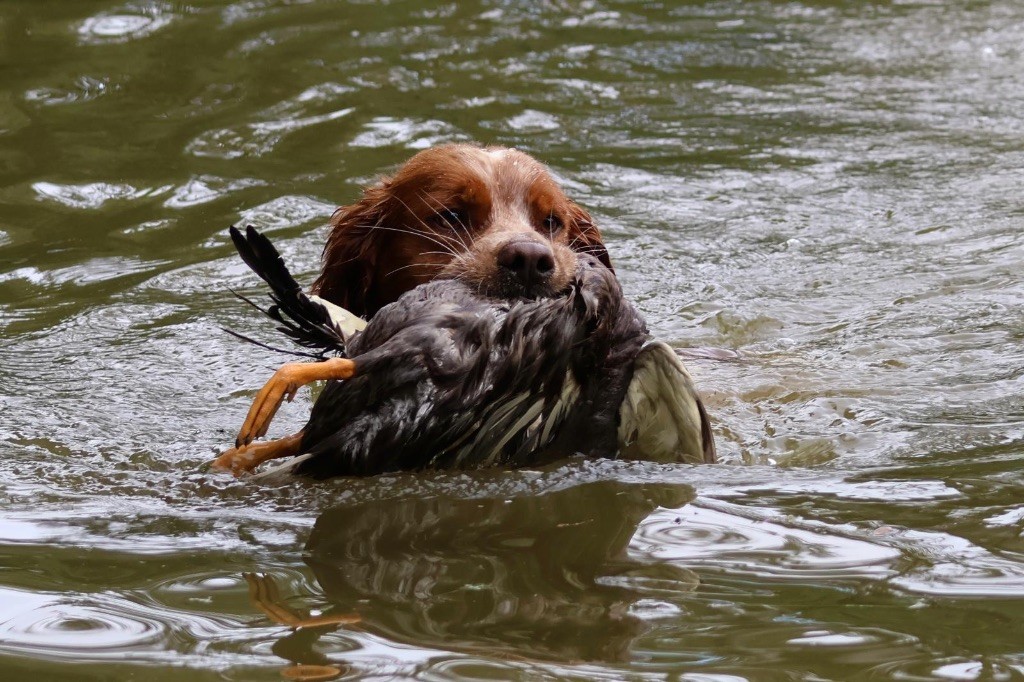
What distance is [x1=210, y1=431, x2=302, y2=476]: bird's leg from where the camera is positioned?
11.1 ft

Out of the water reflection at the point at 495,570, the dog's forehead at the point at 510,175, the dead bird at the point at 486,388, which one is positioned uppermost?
the dog's forehead at the point at 510,175

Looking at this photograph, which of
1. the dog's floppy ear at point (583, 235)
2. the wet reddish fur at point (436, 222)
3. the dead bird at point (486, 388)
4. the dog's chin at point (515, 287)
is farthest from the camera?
the dog's floppy ear at point (583, 235)

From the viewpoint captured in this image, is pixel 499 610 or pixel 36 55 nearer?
pixel 499 610

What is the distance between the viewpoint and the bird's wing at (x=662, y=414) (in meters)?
3.30

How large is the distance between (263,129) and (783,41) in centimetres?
427

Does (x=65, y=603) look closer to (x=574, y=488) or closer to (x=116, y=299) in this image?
(x=574, y=488)

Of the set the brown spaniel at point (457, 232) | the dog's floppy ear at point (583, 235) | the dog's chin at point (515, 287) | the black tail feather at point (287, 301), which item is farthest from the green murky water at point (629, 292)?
the dog's chin at point (515, 287)

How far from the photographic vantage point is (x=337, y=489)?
331cm

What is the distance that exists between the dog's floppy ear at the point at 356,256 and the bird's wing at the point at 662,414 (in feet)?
6.20

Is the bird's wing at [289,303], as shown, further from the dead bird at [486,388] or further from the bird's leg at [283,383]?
the bird's leg at [283,383]

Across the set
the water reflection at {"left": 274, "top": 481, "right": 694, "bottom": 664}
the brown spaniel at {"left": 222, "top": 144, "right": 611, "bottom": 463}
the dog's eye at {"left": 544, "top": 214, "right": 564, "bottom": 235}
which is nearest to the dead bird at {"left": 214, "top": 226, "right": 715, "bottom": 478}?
the water reflection at {"left": 274, "top": 481, "right": 694, "bottom": 664}

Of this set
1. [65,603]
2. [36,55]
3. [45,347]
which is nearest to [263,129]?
[36,55]

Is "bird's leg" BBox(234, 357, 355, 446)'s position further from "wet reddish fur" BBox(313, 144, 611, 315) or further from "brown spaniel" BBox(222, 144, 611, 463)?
"wet reddish fur" BBox(313, 144, 611, 315)

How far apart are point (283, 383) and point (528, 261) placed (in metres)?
1.36
